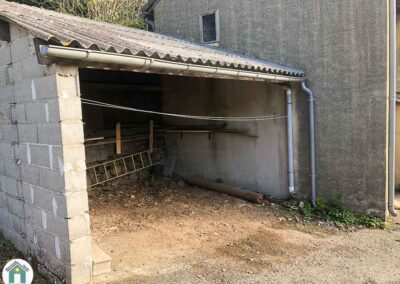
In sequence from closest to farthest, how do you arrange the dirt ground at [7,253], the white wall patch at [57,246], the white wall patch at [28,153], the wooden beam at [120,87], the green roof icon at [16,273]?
the green roof icon at [16,273] → the white wall patch at [57,246] → the white wall patch at [28,153] → the dirt ground at [7,253] → the wooden beam at [120,87]

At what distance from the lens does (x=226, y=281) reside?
16.4ft

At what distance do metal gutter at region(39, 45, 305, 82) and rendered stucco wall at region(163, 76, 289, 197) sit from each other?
2.08 metres

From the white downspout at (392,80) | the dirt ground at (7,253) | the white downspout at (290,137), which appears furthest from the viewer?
the white downspout at (290,137)

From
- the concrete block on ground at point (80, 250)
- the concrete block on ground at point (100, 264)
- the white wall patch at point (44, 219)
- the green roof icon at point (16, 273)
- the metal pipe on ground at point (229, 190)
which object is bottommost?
the metal pipe on ground at point (229, 190)

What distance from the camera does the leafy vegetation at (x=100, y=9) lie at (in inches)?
648

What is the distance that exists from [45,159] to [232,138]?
19.1 feet

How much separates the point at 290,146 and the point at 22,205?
5790 millimetres

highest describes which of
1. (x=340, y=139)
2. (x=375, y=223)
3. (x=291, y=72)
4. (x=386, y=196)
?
(x=291, y=72)

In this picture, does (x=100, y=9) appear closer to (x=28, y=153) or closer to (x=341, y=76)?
(x=341, y=76)

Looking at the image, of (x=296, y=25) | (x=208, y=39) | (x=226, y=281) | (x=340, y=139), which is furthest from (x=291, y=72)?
(x=226, y=281)

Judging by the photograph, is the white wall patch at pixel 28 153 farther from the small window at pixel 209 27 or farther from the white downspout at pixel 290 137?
the small window at pixel 209 27

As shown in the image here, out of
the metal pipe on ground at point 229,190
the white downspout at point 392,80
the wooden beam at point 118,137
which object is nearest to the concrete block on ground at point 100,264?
the metal pipe on ground at point 229,190

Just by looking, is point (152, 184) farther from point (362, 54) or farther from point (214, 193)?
point (362, 54)

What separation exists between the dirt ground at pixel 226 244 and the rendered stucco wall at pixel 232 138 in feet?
2.98
